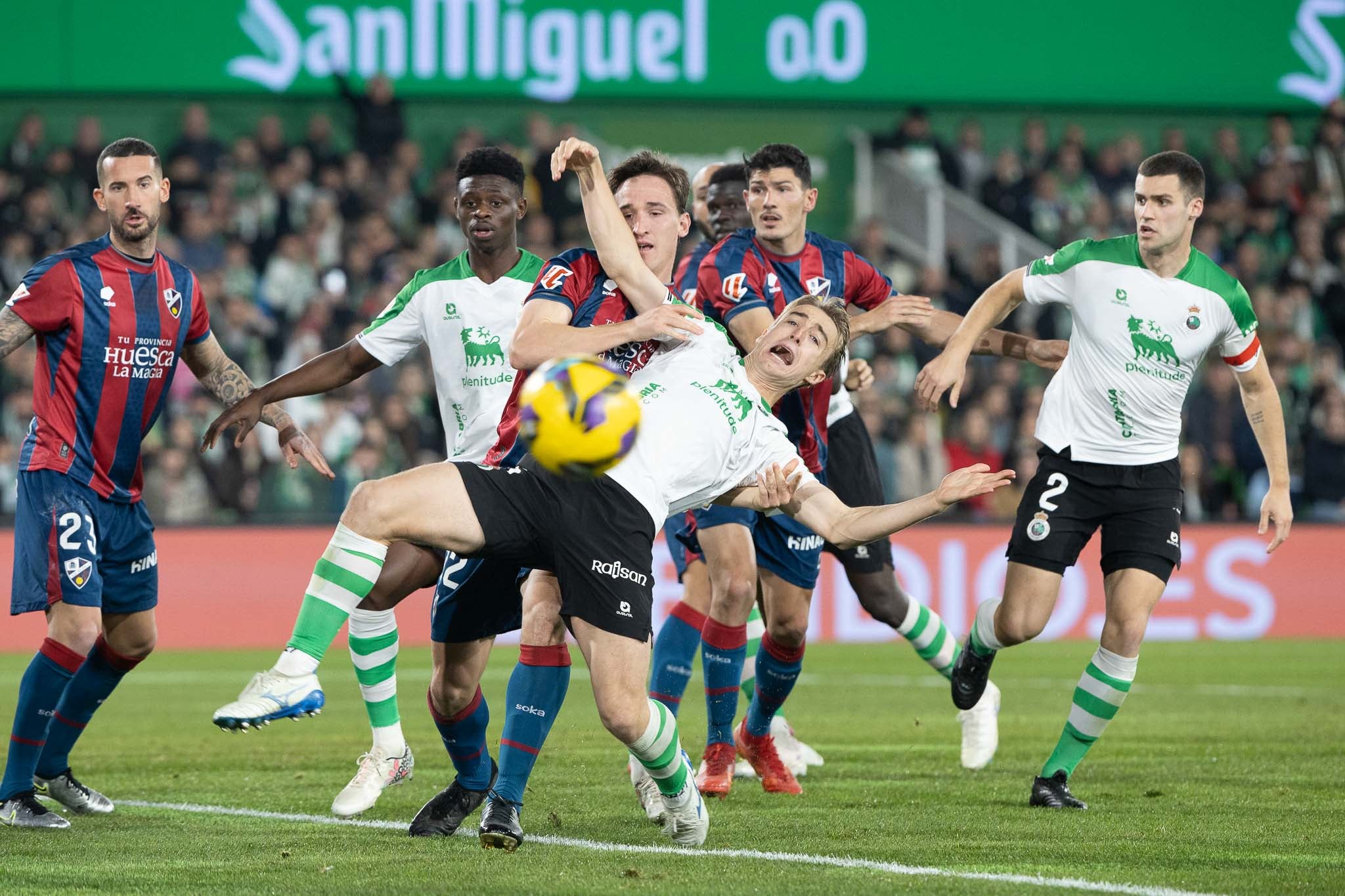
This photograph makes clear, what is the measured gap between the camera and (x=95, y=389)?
659cm

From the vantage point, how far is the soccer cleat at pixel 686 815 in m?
5.76

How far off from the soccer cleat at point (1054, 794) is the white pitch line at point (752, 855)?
157 centimetres

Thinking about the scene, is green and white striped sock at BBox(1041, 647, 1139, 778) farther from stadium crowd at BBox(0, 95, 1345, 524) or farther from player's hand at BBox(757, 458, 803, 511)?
stadium crowd at BBox(0, 95, 1345, 524)

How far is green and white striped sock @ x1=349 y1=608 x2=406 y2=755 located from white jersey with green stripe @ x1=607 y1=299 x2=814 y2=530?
4.45 ft

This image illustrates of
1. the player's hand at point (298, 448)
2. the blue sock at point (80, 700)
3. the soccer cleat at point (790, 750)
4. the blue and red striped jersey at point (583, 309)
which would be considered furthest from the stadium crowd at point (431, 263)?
the blue and red striped jersey at point (583, 309)

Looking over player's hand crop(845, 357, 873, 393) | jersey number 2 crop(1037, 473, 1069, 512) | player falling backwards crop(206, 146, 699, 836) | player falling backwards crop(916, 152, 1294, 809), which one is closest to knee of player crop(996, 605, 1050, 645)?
player falling backwards crop(916, 152, 1294, 809)

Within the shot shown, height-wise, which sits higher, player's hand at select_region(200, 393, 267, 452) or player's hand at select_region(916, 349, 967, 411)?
player's hand at select_region(916, 349, 967, 411)

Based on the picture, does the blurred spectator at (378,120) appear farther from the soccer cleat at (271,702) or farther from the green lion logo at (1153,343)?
the soccer cleat at (271,702)

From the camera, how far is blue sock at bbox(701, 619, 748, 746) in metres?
7.42

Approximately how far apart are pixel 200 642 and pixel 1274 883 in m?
12.0

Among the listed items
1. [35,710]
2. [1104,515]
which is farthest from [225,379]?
[1104,515]

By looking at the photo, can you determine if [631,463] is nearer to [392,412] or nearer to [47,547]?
[47,547]

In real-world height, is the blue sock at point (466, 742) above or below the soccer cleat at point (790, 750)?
above

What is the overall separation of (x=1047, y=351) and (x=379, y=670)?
310cm
